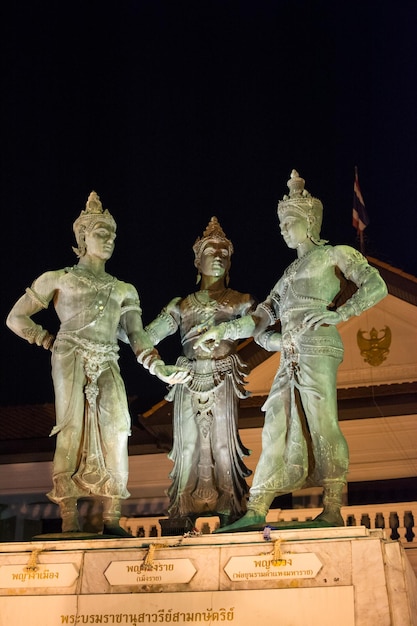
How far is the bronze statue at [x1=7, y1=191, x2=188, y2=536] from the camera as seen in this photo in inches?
339

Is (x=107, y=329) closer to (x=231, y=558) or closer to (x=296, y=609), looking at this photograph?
(x=231, y=558)

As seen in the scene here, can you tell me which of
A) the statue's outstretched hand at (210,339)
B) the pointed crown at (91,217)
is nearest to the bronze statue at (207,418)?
the statue's outstretched hand at (210,339)

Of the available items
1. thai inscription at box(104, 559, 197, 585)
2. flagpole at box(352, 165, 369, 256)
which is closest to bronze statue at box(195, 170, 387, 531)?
thai inscription at box(104, 559, 197, 585)

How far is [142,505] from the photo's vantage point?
19.7 metres

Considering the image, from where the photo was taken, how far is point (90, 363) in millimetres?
8922

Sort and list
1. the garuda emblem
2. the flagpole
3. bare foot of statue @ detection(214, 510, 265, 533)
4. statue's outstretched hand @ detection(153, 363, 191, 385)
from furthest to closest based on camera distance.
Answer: the garuda emblem
the flagpole
statue's outstretched hand @ detection(153, 363, 191, 385)
bare foot of statue @ detection(214, 510, 265, 533)

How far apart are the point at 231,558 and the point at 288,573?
1.49ft

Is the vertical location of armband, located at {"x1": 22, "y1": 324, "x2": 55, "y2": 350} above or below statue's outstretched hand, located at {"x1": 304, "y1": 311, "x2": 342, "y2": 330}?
above

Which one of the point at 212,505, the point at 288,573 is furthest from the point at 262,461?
the point at 288,573

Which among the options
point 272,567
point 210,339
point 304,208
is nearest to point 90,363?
point 210,339

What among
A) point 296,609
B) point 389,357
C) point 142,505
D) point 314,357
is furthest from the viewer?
point 389,357

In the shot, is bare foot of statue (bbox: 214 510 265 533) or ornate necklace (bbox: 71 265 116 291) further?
ornate necklace (bbox: 71 265 116 291)

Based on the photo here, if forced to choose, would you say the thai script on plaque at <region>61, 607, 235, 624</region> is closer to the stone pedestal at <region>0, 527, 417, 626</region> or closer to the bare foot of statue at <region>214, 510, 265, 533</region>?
the stone pedestal at <region>0, 527, 417, 626</region>

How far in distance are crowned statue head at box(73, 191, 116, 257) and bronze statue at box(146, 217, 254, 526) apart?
1028 millimetres
